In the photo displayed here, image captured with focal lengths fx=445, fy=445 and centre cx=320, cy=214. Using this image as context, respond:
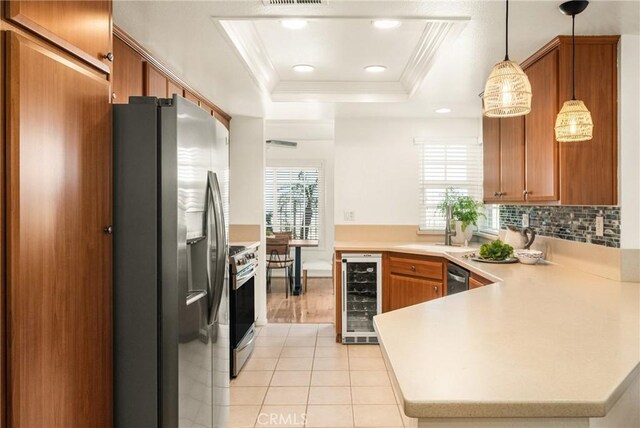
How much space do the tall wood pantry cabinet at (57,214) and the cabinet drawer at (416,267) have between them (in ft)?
9.11

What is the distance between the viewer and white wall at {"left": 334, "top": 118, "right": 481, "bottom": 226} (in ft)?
15.6

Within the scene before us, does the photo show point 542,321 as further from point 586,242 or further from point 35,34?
point 35,34

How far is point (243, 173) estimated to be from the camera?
15.8 ft

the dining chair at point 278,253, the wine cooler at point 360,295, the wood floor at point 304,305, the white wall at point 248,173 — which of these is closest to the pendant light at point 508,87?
the wine cooler at point 360,295

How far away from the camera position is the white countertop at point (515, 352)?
919 mm

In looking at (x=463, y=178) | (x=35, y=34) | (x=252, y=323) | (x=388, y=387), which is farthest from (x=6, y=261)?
(x=463, y=178)

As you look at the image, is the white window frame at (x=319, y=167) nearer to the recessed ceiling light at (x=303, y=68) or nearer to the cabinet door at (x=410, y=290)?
the cabinet door at (x=410, y=290)

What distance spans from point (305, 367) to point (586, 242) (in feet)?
7.26

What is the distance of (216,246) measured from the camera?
2064 millimetres

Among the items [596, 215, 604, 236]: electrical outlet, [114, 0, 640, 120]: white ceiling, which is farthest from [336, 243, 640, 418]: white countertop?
[114, 0, 640, 120]: white ceiling

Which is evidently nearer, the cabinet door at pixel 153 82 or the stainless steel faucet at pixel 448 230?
the cabinet door at pixel 153 82

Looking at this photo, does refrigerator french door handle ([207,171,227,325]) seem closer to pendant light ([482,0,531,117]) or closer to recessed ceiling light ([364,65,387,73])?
pendant light ([482,0,531,117])

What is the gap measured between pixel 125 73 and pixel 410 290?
9.48 feet

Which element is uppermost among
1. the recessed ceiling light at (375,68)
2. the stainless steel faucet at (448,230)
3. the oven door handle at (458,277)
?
Answer: the recessed ceiling light at (375,68)
